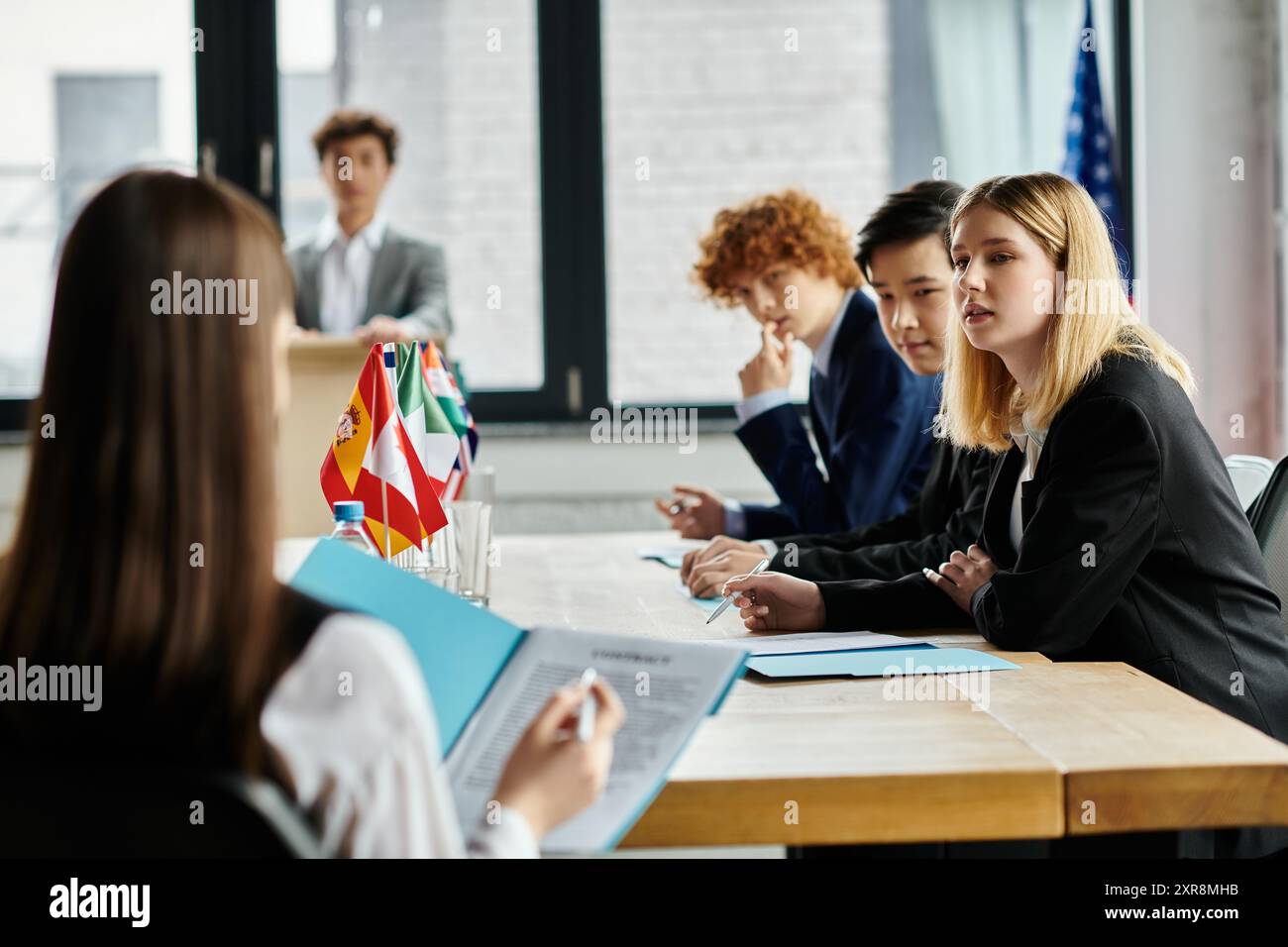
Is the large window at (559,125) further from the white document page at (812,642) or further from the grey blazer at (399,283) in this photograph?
the white document page at (812,642)

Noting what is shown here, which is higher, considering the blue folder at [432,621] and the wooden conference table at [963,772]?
the blue folder at [432,621]

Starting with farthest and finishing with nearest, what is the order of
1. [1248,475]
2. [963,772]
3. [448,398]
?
[1248,475] < [448,398] < [963,772]

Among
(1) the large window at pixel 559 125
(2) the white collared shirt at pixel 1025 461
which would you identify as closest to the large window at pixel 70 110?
(1) the large window at pixel 559 125

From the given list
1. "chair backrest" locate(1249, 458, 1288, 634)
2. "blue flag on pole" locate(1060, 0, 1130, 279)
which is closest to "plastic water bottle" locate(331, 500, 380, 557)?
"chair backrest" locate(1249, 458, 1288, 634)

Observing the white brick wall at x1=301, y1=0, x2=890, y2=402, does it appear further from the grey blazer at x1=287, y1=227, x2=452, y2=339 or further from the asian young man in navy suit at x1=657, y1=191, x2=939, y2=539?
the asian young man in navy suit at x1=657, y1=191, x2=939, y2=539

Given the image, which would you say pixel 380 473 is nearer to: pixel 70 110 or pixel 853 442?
pixel 853 442

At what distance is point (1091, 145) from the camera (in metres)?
3.99

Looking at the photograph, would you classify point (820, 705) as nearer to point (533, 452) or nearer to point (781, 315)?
point (781, 315)

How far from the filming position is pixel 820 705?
3.80 ft

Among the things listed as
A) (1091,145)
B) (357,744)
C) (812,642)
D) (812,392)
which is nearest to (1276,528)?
(812,642)

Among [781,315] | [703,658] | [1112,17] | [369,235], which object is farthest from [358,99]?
[703,658]

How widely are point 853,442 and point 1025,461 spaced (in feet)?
2.65

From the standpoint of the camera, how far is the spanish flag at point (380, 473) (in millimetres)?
1628

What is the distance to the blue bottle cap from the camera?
60.3 inches
